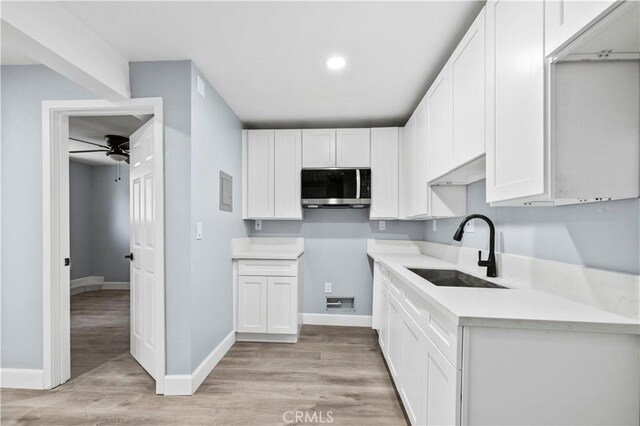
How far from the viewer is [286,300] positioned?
3023 millimetres

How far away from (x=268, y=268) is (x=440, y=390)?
211 centimetres

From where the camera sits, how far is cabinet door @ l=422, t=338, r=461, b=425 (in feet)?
3.44

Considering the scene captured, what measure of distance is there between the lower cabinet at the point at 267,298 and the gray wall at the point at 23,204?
157 centimetres

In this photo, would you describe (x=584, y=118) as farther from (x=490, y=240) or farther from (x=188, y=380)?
(x=188, y=380)

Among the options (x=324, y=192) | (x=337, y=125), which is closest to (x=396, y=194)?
(x=324, y=192)

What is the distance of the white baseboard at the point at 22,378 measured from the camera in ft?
7.20

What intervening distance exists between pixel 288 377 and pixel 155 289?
124 cm

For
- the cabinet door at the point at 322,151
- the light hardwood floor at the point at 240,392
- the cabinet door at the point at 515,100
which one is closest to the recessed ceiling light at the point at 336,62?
the cabinet door at the point at 515,100

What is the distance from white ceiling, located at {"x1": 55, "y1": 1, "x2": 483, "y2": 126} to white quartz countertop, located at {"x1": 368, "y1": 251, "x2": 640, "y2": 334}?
1502mm

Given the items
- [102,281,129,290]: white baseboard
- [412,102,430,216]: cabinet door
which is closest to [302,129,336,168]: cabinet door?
[412,102,430,216]: cabinet door

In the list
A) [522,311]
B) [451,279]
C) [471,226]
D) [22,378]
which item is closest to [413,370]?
[451,279]

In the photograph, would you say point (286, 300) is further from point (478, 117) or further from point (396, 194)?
point (478, 117)

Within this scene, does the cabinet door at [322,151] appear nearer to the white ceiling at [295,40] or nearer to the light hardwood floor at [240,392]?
the white ceiling at [295,40]

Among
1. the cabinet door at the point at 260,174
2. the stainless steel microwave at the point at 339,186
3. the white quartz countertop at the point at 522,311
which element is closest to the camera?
the white quartz countertop at the point at 522,311
